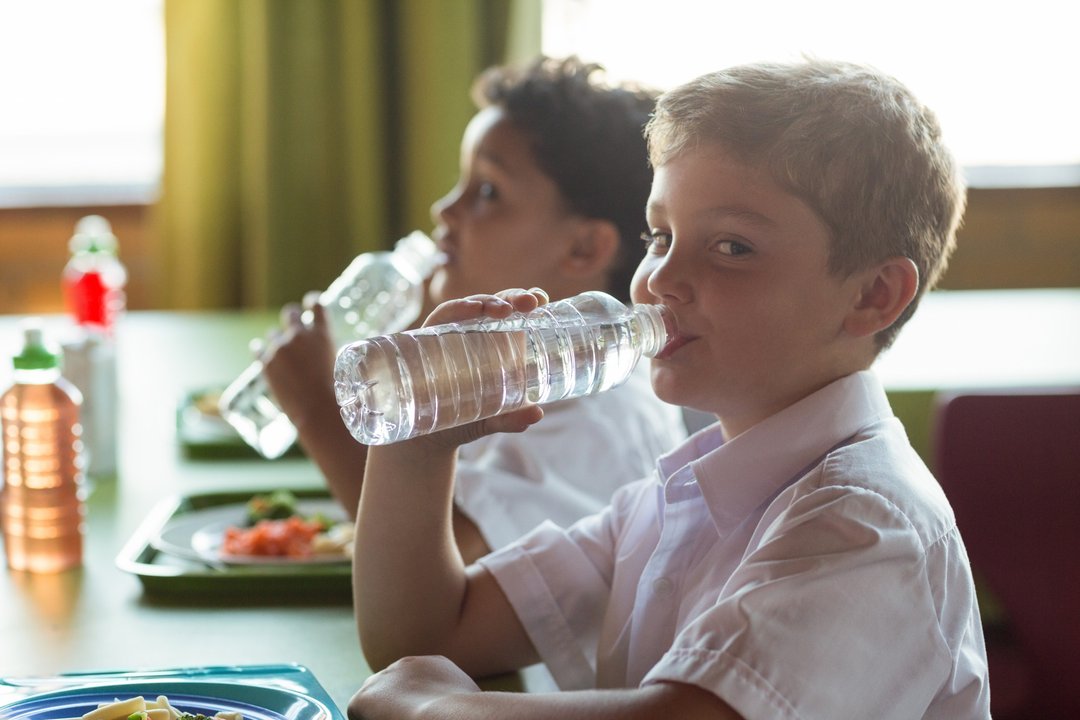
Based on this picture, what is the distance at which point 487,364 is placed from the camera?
94 cm

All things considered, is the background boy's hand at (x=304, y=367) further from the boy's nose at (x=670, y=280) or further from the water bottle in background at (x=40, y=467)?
the boy's nose at (x=670, y=280)

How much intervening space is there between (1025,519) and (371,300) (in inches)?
34.8

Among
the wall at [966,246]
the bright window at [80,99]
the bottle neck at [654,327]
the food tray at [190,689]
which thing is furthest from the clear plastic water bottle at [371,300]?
the wall at [966,246]

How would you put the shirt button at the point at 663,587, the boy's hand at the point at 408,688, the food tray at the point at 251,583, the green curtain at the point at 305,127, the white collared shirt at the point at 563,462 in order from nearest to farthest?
the boy's hand at the point at 408,688 < the shirt button at the point at 663,587 < the food tray at the point at 251,583 < the white collared shirt at the point at 563,462 < the green curtain at the point at 305,127

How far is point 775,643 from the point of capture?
0.81 metres

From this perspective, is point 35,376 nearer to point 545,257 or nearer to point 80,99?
point 545,257

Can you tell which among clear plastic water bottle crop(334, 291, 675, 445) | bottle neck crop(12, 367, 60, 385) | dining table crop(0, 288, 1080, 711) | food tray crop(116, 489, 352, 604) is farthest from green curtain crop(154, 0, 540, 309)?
clear plastic water bottle crop(334, 291, 675, 445)

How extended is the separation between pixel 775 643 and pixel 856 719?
7 cm

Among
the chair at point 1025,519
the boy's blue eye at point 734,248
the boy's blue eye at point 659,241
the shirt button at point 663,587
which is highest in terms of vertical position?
the boy's blue eye at point 734,248

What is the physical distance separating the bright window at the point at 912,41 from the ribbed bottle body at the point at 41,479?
278cm

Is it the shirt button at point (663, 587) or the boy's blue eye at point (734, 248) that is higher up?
the boy's blue eye at point (734, 248)

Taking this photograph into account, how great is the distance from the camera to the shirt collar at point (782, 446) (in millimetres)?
967

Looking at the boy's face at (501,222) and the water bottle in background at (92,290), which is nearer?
the boy's face at (501,222)

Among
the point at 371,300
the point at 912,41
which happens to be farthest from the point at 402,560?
the point at 912,41
